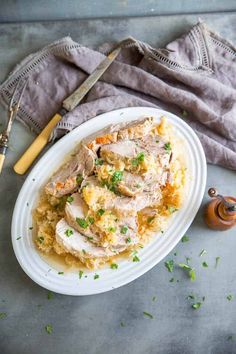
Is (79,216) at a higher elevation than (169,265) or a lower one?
higher

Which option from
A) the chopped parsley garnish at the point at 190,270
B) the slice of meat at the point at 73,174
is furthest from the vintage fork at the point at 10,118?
the chopped parsley garnish at the point at 190,270

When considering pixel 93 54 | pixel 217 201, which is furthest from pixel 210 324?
pixel 93 54

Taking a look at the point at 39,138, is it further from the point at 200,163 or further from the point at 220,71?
the point at 220,71

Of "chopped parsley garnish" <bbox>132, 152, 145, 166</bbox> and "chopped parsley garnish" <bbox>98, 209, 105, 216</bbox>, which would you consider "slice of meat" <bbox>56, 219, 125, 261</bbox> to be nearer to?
"chopped parsley garnish" <bbox>98, 209, 105, 216</bbox>

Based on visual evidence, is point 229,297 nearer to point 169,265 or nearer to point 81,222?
point 169,265

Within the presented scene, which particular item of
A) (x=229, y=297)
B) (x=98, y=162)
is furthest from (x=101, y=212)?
(x=229, y=297)

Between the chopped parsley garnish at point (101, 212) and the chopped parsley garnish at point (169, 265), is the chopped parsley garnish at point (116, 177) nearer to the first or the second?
the chopped parsley garnish at point (101, 212)
